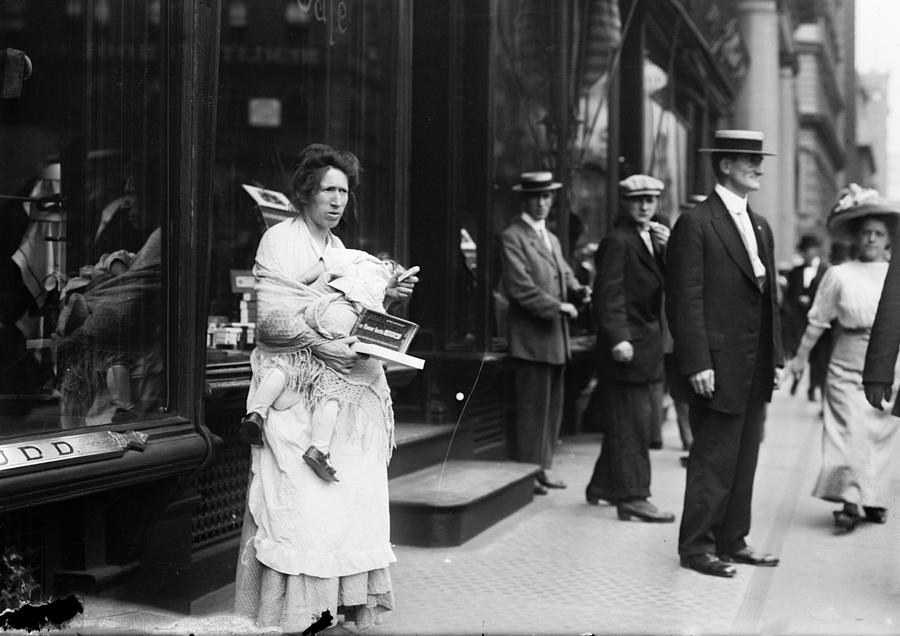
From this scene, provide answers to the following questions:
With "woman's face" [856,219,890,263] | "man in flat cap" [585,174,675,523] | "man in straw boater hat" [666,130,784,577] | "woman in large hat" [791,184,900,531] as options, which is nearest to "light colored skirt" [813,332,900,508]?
"woman in large hat" [791,184,900,531]

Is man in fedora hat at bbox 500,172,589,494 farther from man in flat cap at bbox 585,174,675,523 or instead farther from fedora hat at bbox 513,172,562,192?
man in flat cap at bbox 585,174,675,523

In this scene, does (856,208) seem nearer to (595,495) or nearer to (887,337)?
(887,337)

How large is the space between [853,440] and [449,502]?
8.35ft

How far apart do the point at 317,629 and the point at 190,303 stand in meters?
1.39

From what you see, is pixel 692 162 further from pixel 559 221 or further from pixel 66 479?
pixel 66 479

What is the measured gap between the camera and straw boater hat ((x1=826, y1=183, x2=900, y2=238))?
23.8 ft

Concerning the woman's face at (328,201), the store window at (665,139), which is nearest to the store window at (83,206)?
the woman's face at (328,201)

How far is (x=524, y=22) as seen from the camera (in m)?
9.42

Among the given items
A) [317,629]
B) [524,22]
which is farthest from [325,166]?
[524,22]

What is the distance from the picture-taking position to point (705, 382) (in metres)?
6.10

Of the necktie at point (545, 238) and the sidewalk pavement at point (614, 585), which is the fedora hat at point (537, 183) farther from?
the sidewalk pavement at point (614, 585)

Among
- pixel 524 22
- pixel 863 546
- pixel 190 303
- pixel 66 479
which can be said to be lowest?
pixel 863 546

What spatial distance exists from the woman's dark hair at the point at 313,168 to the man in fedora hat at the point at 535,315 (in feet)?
12.3

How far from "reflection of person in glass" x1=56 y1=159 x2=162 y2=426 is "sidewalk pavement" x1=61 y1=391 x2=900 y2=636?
0.84 m
